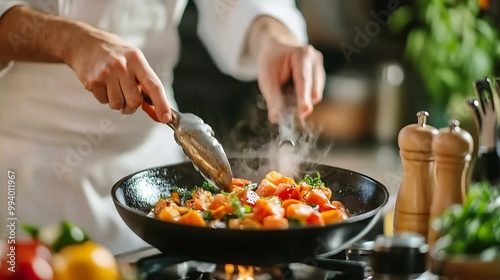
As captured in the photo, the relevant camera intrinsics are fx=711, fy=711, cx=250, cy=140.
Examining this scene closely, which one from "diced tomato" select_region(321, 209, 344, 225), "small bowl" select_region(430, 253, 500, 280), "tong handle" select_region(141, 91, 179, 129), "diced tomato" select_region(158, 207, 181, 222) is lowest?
"diced tomato" select_region(158, 207, 181, 222)

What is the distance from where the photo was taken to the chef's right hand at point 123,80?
1.29 meters

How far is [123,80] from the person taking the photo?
1.30 meters

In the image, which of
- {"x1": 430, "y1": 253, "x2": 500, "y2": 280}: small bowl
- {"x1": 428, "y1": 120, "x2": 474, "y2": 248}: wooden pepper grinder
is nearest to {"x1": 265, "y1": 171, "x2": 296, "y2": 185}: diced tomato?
{"x1": 428, "y1": 120, "x2": 474, "y2": 248}: wooden pepper grinder

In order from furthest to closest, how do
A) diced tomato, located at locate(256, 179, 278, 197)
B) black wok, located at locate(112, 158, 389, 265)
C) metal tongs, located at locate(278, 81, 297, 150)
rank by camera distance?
metal tongs, located at locate(278, 81, 297, 150) → diced tomato, located at locate(256, 179, 278, 197) → black wok, located at locate(112, 158, 389, 265)

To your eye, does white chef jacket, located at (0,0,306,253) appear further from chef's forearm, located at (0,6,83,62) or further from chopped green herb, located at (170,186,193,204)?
chopped green herb, located at (170,186,193,204)

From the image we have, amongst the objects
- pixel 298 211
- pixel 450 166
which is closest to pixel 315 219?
pixel 298 211

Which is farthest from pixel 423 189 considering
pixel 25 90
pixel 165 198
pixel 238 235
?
pixel 25 90

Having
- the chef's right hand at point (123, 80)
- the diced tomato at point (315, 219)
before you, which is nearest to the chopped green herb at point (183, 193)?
the chef's right hand at point (123, 80)

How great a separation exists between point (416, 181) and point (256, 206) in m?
0.30

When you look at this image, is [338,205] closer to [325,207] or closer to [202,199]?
[325,207]

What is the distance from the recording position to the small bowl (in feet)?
3.22

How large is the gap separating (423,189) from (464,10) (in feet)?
7.85

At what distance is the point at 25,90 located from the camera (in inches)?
71.3

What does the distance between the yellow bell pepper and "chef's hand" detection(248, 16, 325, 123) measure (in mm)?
646
